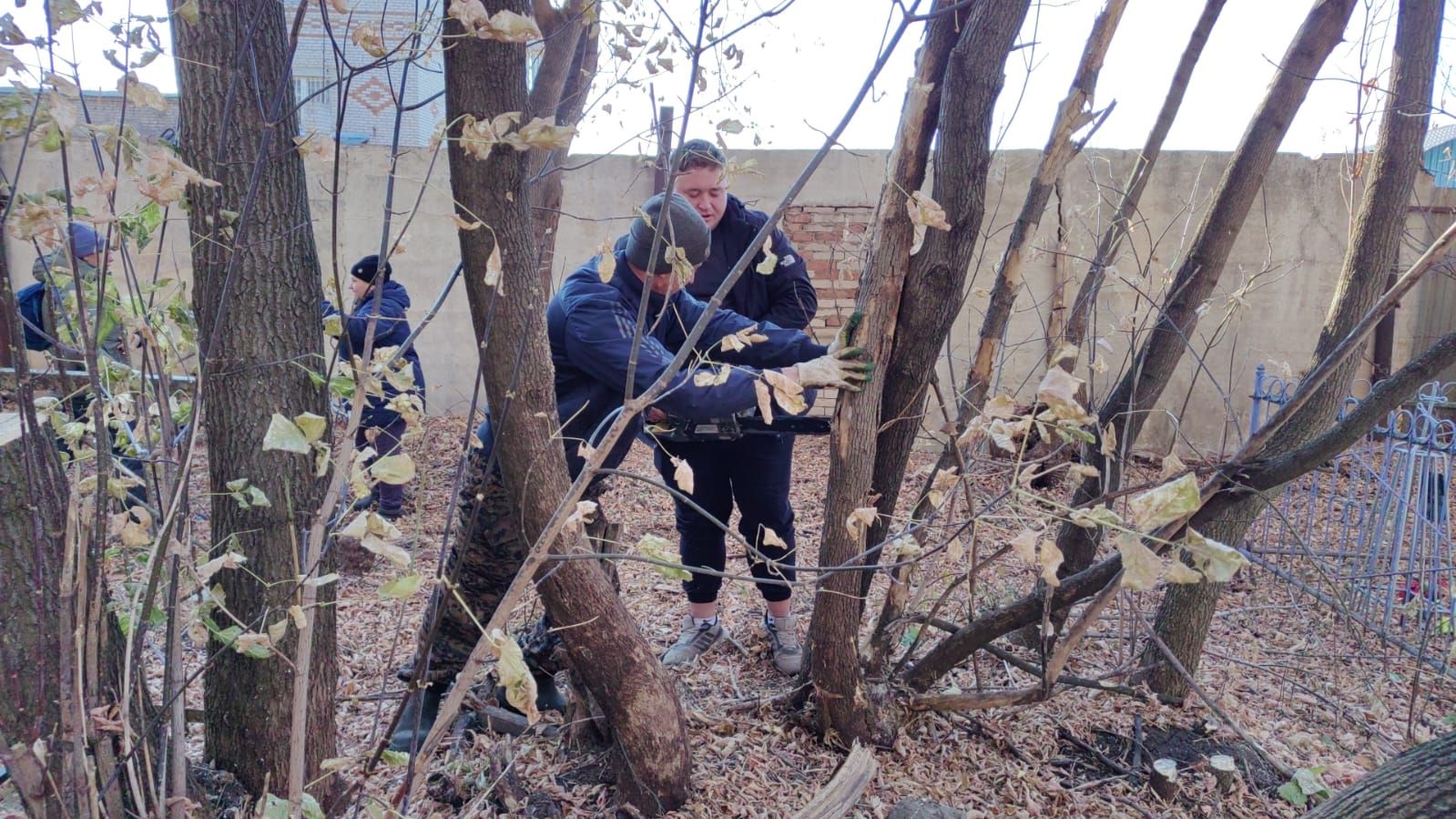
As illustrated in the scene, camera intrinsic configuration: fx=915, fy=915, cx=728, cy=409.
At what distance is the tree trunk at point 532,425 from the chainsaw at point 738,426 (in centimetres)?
69

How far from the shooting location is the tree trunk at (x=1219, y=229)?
2.89 meters

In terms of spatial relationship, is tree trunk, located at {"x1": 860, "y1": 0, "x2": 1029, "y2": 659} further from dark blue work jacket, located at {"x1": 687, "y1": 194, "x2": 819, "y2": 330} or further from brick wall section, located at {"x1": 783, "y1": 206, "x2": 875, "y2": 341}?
brick wall section, located at {"x1": 783, "y1": 206, "x2": 875, "y2": 341}

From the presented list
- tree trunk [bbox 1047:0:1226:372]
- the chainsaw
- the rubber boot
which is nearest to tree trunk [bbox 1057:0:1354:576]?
tree trunk [bbox 1047:0:1226:372]

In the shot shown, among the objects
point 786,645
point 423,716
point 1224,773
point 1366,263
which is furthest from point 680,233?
point 1366,263

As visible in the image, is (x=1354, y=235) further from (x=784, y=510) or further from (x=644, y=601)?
(x=644, y=601)

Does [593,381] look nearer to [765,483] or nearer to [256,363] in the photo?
[765,483]

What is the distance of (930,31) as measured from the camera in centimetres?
237

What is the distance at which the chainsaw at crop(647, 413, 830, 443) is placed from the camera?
2814 millimetres

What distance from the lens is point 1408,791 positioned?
134 cm

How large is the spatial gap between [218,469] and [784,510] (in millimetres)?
1776

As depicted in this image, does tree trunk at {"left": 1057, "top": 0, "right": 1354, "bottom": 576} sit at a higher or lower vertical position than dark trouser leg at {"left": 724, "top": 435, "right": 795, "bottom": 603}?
higher

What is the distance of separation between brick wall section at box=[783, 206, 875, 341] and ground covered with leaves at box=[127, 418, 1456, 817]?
10.2 feet

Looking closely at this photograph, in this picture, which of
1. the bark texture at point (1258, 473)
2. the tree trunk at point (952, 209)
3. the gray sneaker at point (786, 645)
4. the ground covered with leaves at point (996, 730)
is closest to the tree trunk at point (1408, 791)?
the bark texture at point (1258, 473)

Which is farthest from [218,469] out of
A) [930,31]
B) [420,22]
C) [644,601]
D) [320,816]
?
[644,601]
